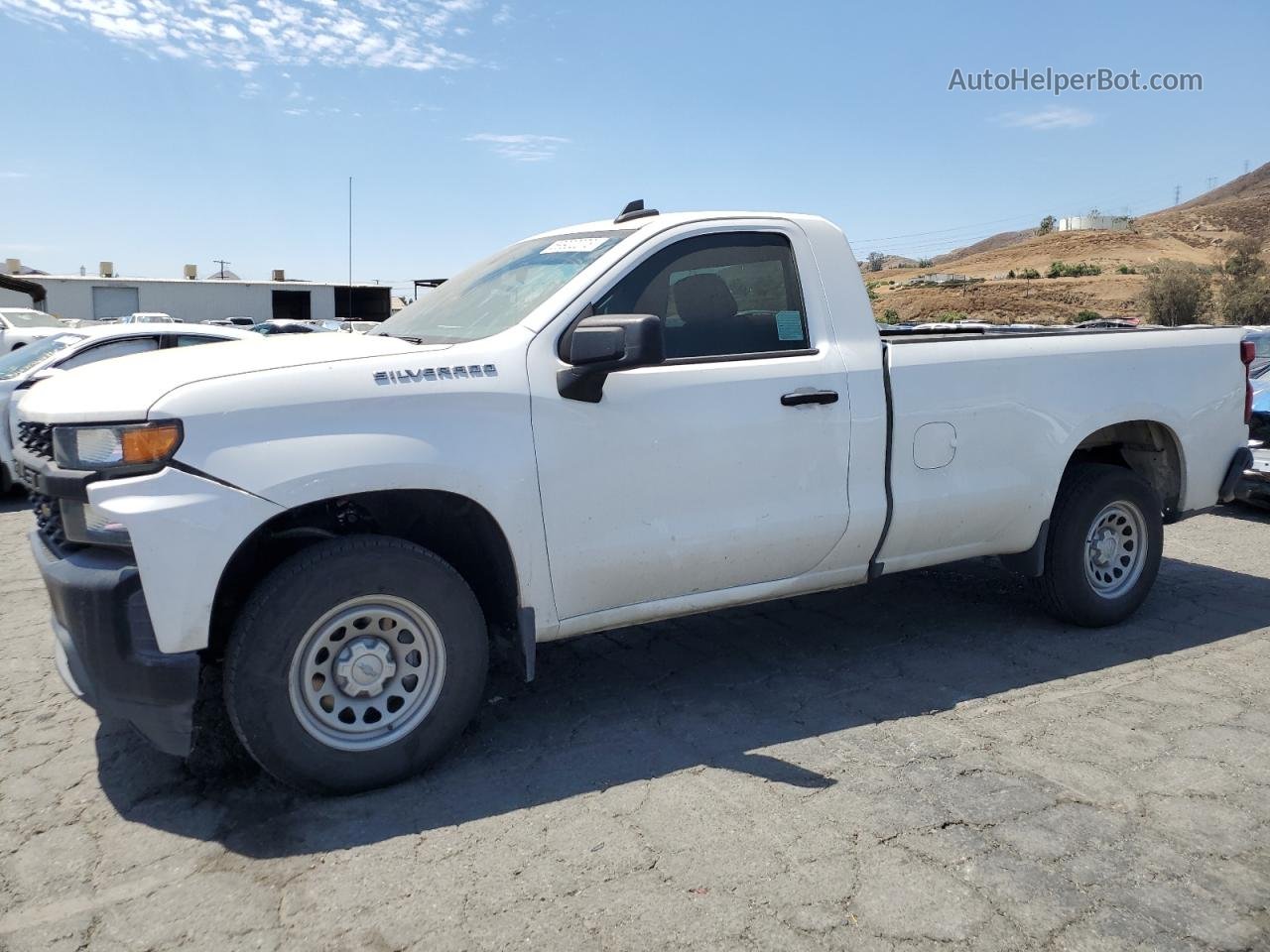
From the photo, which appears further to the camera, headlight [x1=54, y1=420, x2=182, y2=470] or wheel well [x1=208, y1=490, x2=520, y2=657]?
wheel well [x1=208, y1=490, x2=520, y2=657]

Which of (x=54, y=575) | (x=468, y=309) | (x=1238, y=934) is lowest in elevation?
(x=1238, y=934)

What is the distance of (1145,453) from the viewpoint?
220 inches

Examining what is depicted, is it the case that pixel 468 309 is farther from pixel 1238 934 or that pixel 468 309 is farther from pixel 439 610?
pixel 1238 934

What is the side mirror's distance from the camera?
3523mm

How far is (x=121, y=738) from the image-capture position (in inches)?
157

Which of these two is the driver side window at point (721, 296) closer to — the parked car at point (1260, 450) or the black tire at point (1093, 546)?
the black tire at point (1093, 546)

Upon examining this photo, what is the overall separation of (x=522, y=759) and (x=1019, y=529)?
2.64 meters

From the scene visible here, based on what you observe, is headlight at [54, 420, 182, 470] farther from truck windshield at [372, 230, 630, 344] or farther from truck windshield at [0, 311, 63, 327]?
truck windshield at [0, 311, 63, 327]

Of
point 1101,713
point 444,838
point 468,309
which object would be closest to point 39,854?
point 444,838

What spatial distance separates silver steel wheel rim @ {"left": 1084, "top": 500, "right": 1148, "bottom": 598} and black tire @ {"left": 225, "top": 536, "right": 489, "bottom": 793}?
332 centimetres

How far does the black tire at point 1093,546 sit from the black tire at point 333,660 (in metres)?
3.03

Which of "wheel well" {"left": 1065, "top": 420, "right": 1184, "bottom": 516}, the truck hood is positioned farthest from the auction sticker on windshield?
"wheel well" {"left": 1065, "top": 420, "right": 1184, "bottom": 516}

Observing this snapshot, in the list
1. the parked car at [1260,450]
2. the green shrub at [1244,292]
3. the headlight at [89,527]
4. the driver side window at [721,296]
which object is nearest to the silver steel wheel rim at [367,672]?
the headlight at [89,527]

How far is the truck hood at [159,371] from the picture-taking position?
318cm
